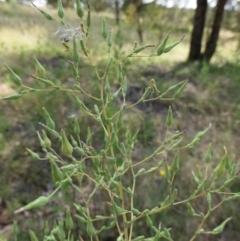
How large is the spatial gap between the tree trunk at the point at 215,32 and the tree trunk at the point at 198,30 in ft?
0.55

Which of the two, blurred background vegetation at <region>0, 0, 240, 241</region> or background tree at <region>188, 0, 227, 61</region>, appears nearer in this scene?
blurred background vegetation at <region>0, 0, 240, 241</region>

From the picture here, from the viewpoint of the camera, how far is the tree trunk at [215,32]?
6.49m

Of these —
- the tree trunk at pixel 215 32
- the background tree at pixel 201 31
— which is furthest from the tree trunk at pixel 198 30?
the tree trunk at pixel 215 32

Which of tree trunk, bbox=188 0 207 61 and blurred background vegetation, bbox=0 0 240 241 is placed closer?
blurred background vegetation, bbox=0 0 240 241

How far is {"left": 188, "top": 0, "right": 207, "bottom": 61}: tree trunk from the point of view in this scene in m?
6.57

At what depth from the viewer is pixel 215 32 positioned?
6.75 metres

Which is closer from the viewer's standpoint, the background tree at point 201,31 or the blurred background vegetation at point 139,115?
the blurred background vegetation at point 139,115

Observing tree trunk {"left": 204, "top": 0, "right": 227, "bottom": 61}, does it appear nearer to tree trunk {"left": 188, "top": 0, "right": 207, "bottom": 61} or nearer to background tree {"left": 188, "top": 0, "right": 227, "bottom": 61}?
background tree {"left": 188, "top": 0, "right": 227, "bottom": 61}

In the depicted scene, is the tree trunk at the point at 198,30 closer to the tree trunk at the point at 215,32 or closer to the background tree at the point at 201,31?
the background tree at the point at 201,31

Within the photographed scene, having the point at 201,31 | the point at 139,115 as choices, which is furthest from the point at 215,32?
the point at 139,115

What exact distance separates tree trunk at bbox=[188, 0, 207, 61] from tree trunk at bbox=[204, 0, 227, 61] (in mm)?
169

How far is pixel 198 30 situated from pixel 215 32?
12.5 inches

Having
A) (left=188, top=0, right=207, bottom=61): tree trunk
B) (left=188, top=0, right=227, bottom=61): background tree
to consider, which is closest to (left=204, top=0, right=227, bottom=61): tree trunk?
(left=188, top=0, right=227, bottom=61): background tree

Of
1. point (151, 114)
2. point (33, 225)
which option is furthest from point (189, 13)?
point (33, 225)
